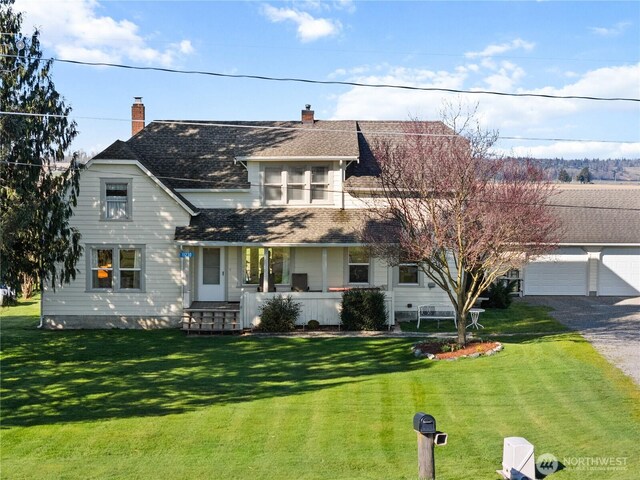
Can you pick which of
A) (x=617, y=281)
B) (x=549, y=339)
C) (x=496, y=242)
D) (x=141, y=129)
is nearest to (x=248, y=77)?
(x=496, y=242)

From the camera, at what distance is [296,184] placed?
2430cm

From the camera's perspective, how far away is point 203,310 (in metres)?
21.4

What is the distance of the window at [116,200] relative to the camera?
22625 millimetres

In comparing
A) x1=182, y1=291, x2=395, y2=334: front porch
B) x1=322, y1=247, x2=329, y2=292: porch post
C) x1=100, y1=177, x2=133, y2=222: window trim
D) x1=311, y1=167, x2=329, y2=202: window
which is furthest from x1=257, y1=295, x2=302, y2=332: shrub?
x1=100, y1=177, x2=133, y2=222: window trim

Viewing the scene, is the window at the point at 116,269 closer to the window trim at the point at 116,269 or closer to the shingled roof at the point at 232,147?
the window trim at the point at 116,269

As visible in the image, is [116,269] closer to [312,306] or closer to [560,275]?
[312,306]

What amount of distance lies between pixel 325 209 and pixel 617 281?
54.8ft

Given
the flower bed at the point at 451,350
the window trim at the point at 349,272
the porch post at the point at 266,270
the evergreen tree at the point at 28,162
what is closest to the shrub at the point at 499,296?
the window trim at the point at 349,272

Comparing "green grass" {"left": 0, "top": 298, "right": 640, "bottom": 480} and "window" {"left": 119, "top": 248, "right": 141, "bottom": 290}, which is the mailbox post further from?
"window" {"left": 119, "top": 248, "right": 141, "bottom": 290}

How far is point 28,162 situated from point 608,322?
65.8 feet

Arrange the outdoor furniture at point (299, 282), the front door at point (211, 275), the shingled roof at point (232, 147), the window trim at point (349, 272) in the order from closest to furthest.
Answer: the outdoor furniture at point (299, 282) < the window trim at point (349, 272) < the front door at point (211, 275) < the shingled roof at point (232, 147)

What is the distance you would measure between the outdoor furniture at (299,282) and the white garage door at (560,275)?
1369cm

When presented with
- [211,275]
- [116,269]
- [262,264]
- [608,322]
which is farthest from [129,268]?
[608,322]

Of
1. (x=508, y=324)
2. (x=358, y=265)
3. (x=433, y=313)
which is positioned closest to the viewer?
(x=508, y=324)
